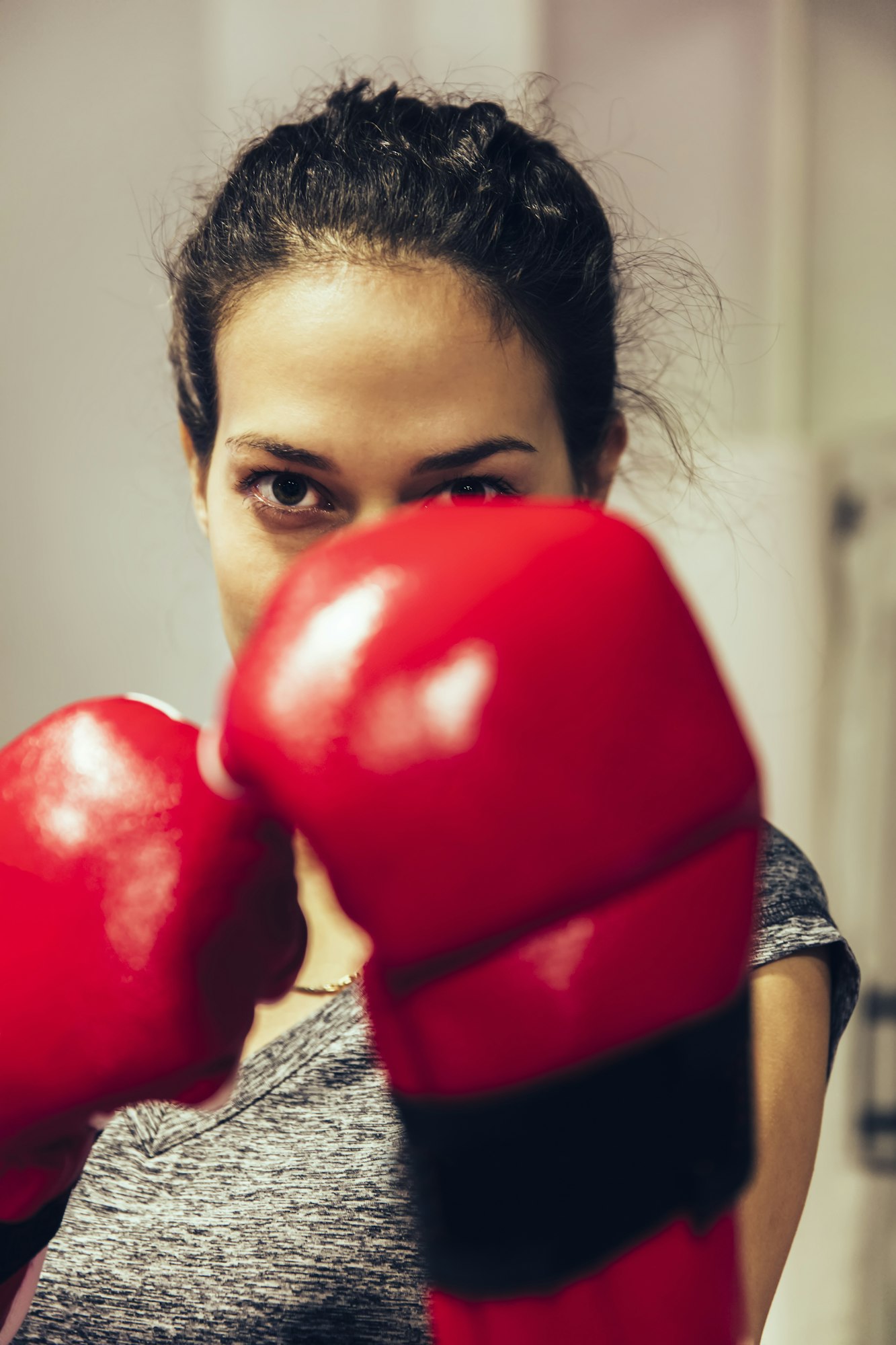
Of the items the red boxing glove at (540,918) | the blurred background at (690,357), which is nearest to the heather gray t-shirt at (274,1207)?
the red boxing glove at (540,918)

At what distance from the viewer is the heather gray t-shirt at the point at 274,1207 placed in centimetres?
71

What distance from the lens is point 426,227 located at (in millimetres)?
774

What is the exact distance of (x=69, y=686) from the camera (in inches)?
73.1

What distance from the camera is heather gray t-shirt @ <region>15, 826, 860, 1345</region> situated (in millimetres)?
710

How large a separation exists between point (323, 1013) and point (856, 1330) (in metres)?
1.69

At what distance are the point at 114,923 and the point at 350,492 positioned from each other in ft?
1.10

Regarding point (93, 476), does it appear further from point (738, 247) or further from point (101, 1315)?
point (101, 1315)

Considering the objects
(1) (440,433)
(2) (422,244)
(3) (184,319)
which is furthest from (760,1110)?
(3) (184,319)

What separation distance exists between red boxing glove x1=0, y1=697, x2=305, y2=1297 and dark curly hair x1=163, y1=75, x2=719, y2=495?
42 cm

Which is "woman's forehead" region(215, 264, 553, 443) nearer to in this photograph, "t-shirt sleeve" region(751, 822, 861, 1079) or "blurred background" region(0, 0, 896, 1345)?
"t-shirt sleeve" region(751, 822, 861, 1079)

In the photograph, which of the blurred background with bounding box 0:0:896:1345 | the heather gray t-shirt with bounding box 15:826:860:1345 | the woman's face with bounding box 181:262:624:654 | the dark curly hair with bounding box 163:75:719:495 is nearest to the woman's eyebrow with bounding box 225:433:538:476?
the woman's face with bounding box 181:262:624:654

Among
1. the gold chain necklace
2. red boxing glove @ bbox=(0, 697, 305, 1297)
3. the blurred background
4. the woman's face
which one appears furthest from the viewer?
the blurred background

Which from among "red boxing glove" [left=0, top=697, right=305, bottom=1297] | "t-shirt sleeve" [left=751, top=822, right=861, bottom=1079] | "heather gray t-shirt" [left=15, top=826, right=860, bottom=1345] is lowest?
"heather gray t-shirt" [left=15, top=826, right=860, bottom=1345]

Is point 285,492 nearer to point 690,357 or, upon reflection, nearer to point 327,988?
point 327,988
